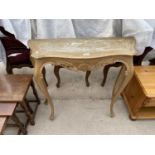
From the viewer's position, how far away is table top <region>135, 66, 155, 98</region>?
1.45m

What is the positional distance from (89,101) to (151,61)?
2.26 ft

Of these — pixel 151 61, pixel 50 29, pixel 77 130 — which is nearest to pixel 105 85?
pixel 151 61

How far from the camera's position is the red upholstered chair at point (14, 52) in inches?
65.4

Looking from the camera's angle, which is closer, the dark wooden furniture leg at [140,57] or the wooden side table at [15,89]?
the wooden side table at [15,89]

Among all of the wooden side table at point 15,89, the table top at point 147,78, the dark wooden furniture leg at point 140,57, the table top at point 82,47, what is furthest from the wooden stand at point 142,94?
the wooden side table at point 15,89

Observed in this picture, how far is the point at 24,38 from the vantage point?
154 cm

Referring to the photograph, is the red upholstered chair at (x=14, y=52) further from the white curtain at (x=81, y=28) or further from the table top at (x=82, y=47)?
the table top at (x=82, y=47)

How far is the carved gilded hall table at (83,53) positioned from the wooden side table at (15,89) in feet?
0.53

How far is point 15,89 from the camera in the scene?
149 cm

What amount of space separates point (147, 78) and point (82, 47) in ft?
1.89

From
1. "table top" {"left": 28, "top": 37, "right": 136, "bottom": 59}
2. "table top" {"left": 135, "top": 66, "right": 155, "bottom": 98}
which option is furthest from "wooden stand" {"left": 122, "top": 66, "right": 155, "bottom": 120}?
"table top" {"left": 28, "top": 37, "right": 136, "bottom": 59}

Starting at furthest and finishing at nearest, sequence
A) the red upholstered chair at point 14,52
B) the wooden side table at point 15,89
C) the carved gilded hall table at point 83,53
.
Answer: the red upholstered chair at point 14,52 < the wooden side table at point 15,89 < the carved gilded hall table at point 83,53

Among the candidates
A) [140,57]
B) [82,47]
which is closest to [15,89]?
[82,47]
